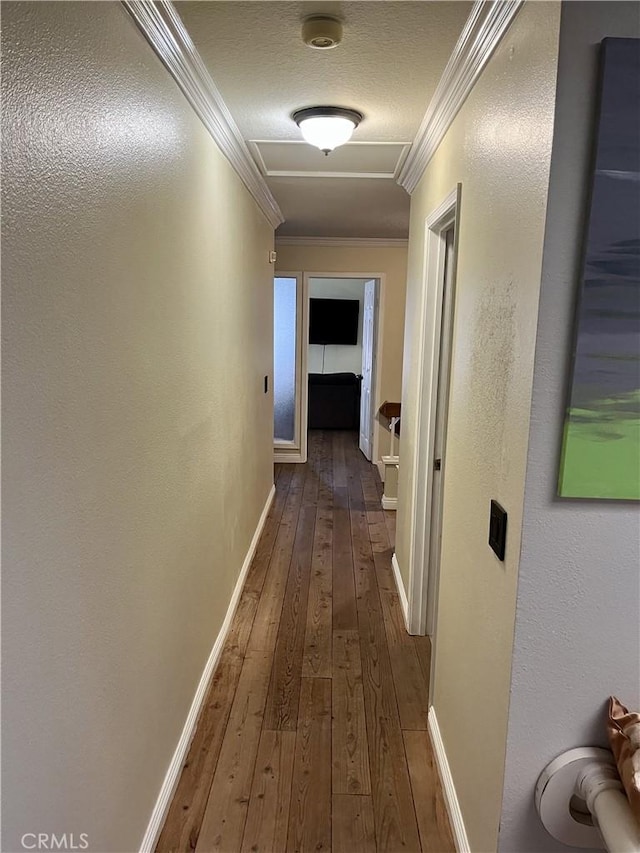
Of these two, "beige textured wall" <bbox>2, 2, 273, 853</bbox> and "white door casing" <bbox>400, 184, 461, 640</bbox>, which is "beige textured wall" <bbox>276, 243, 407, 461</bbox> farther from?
"beige textured wall" <bbox>2, 2, 273, 853</bbox>

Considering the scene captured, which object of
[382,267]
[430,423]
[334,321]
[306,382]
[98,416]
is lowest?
[306,382]

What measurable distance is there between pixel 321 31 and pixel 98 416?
3.92 ft

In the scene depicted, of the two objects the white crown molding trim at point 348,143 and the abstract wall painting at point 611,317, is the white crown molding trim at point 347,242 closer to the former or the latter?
the white crown molding trim at point 348,143

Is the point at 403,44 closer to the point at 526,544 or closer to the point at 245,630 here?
the point at 526,544

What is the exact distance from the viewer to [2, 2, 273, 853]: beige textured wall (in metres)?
0.93

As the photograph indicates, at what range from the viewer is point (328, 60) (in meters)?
1.77

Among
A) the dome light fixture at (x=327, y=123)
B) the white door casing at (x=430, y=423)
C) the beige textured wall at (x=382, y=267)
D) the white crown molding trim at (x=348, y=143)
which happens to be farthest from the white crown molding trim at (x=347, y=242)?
the dome light fixture at (x=327, y=123)

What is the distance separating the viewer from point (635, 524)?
4.02 feet

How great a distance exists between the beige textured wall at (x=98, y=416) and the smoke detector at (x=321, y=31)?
428 millimetres

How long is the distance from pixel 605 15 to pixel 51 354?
119 centimetres

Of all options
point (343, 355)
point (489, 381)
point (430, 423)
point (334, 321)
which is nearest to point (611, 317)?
point (489, 381)

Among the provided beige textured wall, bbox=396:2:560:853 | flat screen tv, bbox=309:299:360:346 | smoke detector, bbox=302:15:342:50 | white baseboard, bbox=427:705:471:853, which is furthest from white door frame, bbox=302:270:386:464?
smoke detector, bbox=302:15:342:50

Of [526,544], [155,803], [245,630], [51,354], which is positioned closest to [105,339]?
[51,354]

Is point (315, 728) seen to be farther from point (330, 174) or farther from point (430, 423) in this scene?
point (330, 174)
